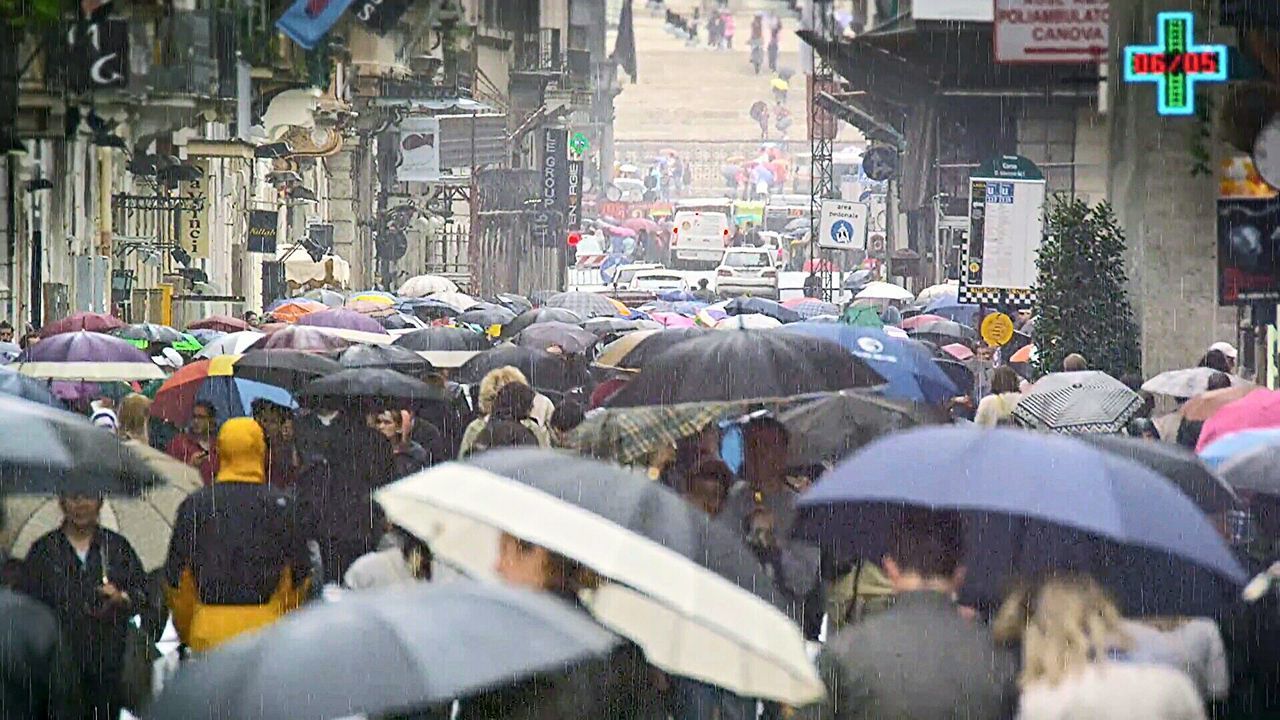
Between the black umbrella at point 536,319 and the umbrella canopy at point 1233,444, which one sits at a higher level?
the umbrella canopy at point 1233,444

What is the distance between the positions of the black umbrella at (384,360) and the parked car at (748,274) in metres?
53.9

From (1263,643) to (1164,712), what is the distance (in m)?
1.46

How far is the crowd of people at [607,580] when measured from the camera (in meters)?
5.68

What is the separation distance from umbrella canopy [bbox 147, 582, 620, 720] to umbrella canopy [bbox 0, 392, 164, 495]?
2562 mm

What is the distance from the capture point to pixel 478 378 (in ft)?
59.2

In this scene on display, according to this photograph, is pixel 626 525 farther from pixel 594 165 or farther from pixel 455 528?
pixel 594 165

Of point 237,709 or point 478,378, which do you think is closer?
point 237,709

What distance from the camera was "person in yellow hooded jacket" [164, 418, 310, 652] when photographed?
849 cm

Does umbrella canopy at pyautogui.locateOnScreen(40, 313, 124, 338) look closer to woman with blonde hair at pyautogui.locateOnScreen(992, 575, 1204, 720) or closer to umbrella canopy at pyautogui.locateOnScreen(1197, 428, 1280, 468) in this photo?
umbrella canopy at pyautogui.locateOnScreen(1197, 428, 1280, 468)

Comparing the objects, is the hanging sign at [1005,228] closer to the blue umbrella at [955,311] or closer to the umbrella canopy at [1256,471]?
the blue umbrella at [955,311]

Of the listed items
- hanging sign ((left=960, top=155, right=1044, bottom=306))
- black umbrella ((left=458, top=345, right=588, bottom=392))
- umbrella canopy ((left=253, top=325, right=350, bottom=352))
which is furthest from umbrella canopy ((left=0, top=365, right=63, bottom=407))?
hanging sign ((left=960, top=155, right=1044, bottom=306))

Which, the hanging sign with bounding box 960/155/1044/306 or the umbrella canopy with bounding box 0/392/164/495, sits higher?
the hanging sign with bounding box 960/155/1044/306

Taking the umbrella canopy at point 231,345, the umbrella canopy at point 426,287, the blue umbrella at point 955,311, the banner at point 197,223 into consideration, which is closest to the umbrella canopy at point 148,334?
the umbrella canopy at point 231,345

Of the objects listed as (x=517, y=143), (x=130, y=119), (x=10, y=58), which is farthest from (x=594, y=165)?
(x=10, y=58)
